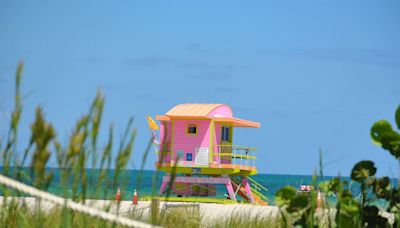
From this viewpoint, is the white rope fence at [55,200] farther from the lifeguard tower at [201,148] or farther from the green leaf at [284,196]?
the lifeguard tower at [201,148]

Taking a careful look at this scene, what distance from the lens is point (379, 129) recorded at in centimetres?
340

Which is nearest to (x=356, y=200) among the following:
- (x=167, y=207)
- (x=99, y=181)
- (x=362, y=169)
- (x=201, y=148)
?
(x=362, y=169)

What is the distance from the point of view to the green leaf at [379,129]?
3.37m

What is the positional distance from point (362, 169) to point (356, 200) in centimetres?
16

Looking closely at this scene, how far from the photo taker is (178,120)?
24.6 meters

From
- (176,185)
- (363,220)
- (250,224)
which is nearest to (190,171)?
(176,185)

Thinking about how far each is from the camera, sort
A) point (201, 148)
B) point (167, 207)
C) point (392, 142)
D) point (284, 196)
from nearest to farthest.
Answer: point (284, 196) → point (392, 142) → point (167, 207) → point (201, 148)

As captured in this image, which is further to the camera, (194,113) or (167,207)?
(194,113)

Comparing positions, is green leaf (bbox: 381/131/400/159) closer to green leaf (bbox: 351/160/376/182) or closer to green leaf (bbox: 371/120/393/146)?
green leaf (bbox: 371/120/393/146)

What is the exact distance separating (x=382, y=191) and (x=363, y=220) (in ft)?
0.66

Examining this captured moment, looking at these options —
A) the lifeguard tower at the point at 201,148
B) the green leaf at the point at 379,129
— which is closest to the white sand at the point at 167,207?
the green leaf at the point at 379,129

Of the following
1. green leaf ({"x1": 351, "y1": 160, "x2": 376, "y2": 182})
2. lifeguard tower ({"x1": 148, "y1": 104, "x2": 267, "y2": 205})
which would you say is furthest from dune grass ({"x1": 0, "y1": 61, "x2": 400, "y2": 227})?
lifeguard tower ({"x1": 148, "y1": 104, "x2": 267, "y2": 205})

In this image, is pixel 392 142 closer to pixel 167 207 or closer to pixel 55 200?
pixel 55 200

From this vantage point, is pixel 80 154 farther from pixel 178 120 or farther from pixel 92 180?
pixel 178 120
